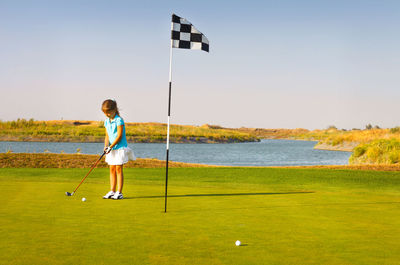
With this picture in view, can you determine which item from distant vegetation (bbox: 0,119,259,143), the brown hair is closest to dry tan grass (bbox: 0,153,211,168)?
A: the brown hair

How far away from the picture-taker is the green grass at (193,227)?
429 cm

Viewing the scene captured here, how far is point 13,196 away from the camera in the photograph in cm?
816

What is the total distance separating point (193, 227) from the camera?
563 cm

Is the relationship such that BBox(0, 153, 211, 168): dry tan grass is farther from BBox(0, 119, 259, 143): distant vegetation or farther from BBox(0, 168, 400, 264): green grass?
BBox(0, 119, 259, 143): distant vegetation

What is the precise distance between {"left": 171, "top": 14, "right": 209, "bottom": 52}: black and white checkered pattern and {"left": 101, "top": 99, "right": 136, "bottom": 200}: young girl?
1.83 meters

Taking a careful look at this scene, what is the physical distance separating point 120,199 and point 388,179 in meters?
9.48

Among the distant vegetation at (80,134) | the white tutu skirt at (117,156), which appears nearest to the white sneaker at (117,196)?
the white tutu skirt at (117,156)

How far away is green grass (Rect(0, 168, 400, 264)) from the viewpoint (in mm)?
4285

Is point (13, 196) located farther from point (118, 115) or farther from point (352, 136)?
point (352, 136)

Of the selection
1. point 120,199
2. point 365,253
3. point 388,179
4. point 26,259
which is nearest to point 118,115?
point 120,199

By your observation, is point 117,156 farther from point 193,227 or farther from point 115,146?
point 193,227

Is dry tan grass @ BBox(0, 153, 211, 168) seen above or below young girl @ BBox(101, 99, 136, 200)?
below

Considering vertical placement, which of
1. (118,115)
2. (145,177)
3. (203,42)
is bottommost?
(145,177)

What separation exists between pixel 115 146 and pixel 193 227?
3471mm
